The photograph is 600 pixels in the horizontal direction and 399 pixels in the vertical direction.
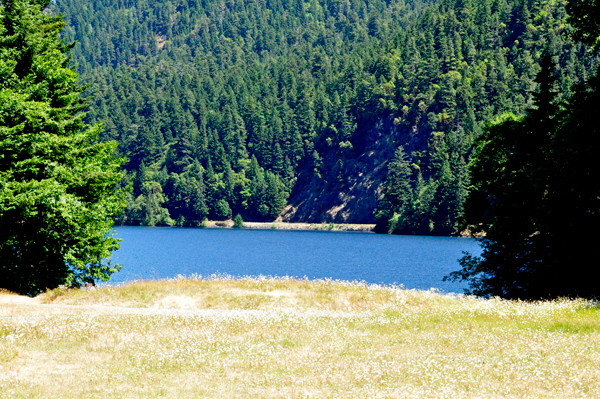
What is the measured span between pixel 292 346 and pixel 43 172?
15927mm

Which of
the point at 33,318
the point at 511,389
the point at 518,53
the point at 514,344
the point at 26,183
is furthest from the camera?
the point at 518,53

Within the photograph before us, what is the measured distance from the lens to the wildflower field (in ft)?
48.7

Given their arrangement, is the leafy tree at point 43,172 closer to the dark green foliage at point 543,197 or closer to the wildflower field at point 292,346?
the wildflower field at point 292,346

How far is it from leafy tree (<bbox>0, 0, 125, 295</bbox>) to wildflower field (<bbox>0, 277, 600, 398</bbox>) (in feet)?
7.55

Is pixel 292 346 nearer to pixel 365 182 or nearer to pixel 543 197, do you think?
pixel 543 197

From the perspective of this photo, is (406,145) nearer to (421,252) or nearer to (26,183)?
(421,252)

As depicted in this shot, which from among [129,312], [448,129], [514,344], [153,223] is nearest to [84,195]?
[129,312]

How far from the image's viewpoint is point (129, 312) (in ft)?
79.6

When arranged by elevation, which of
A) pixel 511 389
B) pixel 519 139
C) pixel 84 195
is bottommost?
pixel 511 389

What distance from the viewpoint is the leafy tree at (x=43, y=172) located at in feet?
87.2

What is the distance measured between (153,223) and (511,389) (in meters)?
193

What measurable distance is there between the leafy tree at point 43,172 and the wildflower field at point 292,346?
90.6 inches

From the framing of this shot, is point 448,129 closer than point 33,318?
No

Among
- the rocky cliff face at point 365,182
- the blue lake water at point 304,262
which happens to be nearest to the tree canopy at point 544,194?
the blue lake water at point 304,262
